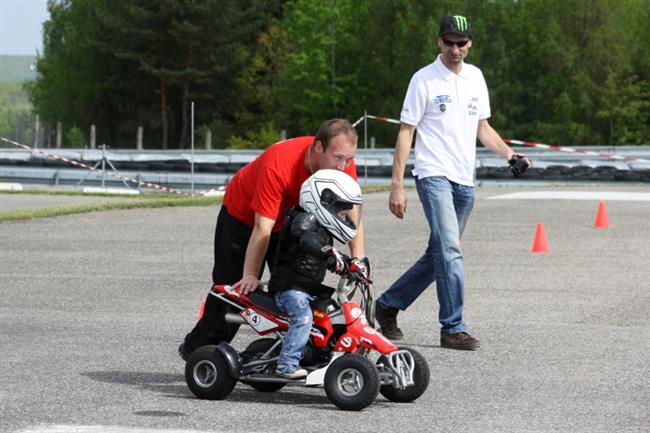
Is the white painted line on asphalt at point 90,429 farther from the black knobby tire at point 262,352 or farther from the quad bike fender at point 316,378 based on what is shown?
the black knobby tire at point 262,352

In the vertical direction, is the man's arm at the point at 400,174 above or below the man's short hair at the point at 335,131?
below

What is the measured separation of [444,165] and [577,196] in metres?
18.0

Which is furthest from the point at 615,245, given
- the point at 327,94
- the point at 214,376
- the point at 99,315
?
the point at 327,94

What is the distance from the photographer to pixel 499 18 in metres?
93.4

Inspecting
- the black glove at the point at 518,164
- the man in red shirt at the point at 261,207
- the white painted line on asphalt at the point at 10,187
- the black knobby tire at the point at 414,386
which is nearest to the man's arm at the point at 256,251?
the man in red shirt at the point at 261,207

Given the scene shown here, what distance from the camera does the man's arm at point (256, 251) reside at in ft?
23.2

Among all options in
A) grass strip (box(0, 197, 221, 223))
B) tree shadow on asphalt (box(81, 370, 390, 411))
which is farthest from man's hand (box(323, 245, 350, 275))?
grass strip (box(0, 197, 221, 223))

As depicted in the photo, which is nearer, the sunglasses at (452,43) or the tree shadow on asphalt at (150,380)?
the tree shadow on asphalt at (150,380)

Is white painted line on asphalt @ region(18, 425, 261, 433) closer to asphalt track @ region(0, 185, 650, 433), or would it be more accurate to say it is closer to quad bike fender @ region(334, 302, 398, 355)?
asphalt track @ region(0, 185, 650, 433)

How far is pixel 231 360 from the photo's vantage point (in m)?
7.04

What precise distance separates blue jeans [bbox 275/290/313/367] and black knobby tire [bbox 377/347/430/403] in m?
0.38

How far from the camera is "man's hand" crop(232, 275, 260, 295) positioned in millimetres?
7078

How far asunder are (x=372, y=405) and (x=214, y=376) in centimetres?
76

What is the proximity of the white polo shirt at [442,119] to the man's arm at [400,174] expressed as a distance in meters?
0.08
